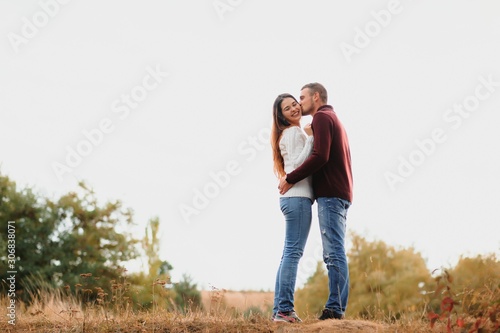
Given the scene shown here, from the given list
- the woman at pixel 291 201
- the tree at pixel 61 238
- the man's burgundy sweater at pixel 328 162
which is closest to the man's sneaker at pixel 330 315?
the woman at pixel 291 201

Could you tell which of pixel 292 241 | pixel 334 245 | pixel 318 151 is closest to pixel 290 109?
pixel 318 151

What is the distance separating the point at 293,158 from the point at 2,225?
17.8m

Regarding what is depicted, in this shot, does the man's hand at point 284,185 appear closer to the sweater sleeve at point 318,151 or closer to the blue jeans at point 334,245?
the sweater sleeve at point 318,151

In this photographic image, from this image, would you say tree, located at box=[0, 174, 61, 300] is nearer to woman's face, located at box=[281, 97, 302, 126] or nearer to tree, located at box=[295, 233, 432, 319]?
tree, located at box=[295, 233, 432, 319]

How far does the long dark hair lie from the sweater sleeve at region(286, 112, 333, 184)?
394 millimetres

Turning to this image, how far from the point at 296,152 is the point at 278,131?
0.33m

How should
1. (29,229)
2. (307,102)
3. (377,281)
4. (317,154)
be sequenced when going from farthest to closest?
(29,229) < (377,281) < (307,102) < (317,154)

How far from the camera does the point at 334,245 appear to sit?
6336 millimetres

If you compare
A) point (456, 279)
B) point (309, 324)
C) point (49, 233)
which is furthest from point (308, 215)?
point (49, 233)

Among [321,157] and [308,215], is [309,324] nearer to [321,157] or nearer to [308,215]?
[308,215]

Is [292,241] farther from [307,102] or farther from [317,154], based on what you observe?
[307,102]

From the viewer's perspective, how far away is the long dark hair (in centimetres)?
662

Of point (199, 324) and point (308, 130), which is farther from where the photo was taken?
point (308, 130)

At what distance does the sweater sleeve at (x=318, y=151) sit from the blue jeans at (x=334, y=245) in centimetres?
35
